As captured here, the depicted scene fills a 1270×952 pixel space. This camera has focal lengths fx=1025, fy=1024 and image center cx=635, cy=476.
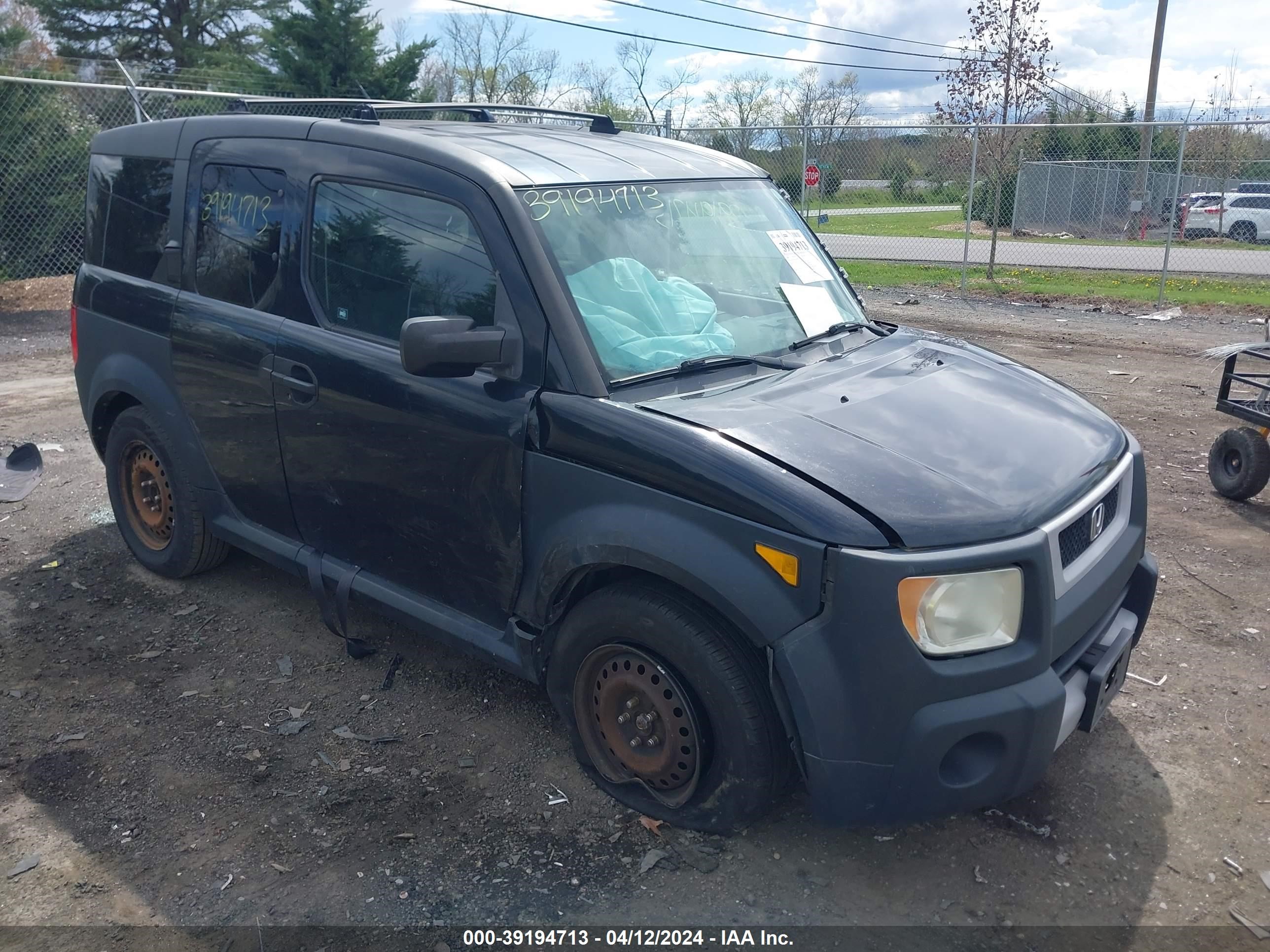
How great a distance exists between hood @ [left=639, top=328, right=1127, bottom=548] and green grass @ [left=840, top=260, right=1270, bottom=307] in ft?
40.9

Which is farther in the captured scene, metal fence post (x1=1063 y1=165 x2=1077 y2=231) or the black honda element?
metal fence post (x1=1063 y1=165 x2=1077 y2=231)

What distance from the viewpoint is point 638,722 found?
3156mm

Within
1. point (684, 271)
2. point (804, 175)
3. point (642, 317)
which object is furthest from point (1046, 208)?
point (642, 317)

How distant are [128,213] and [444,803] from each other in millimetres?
3147

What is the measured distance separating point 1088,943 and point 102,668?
381 cm

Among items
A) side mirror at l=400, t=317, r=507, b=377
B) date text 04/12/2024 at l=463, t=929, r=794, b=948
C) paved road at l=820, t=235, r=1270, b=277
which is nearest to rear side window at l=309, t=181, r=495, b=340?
side mirror at l=400, t=317, r=507, b=377

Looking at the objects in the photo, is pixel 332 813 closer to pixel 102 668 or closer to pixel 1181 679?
pixel 102 668

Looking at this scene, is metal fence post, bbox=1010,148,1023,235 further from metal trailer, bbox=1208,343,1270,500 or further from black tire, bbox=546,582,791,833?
black tire, bbox=546,582,791,833

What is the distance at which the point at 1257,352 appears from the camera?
5.78 metres

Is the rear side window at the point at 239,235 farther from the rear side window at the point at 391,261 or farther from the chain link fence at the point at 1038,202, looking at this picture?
the chain link fence at the point at 1038,202

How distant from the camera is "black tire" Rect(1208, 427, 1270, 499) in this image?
589 centimetres

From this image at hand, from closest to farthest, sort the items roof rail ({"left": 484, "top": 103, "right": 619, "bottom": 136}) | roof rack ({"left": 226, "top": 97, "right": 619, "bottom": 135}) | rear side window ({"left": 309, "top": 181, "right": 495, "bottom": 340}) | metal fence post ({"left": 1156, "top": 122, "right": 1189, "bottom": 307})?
rear side window ({"left": 309, "top": 181, "right": 495, "bottom": 340}) → roof rack ({"left": 226, "top": 97, "right": 619, "bottom": 135}) → roof rail ({"left": 484, "top": 103, "right": 619, "bottom": 136}) → metal fence post ({"left": 1156, "top": 122, "right": 1189, "bottom": 307})

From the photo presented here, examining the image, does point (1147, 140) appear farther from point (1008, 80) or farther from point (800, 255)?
point (800, 255)

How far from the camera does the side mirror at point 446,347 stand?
3.04 meters
